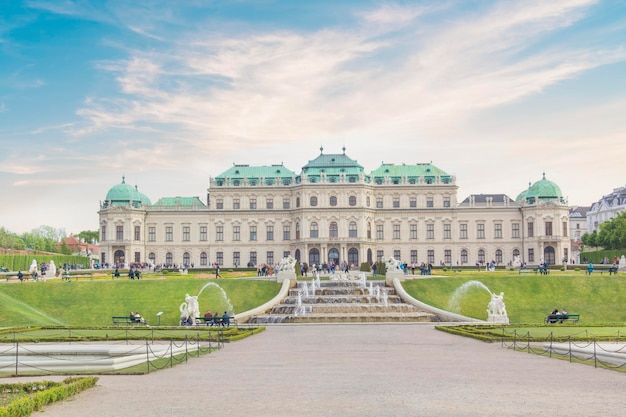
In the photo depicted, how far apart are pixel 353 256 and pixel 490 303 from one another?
53.3m

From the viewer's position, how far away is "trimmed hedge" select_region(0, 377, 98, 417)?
15106 millimetres

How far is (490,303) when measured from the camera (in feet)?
151

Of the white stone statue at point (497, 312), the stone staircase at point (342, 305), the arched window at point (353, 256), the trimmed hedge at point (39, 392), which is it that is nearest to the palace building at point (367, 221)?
the arched window at point (353, 256)

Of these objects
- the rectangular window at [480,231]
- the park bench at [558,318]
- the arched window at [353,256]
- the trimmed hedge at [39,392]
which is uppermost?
the rectangular window at [480,231]

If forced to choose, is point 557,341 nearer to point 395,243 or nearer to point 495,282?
point 495,282

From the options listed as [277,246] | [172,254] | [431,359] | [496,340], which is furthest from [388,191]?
[431,359]

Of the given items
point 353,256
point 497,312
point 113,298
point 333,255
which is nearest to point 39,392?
point 497,312

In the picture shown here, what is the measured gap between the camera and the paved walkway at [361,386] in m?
16.3

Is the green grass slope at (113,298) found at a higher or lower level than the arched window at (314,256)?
lower

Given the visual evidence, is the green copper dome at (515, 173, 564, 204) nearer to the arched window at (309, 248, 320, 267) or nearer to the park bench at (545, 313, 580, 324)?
the arched window at (309, 248, 320, 267)

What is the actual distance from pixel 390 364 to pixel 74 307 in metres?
31.7

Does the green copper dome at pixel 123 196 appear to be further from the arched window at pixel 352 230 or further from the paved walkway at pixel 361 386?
the paved walkway at pixel 361 386

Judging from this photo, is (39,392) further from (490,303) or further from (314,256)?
(314,256)

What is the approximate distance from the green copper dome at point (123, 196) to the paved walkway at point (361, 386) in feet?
246
